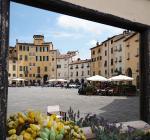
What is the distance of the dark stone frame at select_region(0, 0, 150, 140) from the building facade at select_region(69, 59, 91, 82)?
311 ft

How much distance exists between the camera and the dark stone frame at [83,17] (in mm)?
3213

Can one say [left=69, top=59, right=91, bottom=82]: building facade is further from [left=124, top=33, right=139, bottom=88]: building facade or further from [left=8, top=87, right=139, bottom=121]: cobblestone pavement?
[left=8, top=87, right=139, bottom=121]: cobblestone pavement

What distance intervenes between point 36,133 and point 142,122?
2.38m

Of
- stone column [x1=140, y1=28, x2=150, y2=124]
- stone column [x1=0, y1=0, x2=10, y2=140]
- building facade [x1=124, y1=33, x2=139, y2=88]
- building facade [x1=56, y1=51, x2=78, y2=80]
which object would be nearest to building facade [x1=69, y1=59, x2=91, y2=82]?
building facade [x1=56, y1=51, x2=78, y2=80]

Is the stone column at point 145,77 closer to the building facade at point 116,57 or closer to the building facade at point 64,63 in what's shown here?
the building facade at point 116,57

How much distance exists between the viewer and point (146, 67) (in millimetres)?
4996

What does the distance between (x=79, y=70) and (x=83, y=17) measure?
101268mm

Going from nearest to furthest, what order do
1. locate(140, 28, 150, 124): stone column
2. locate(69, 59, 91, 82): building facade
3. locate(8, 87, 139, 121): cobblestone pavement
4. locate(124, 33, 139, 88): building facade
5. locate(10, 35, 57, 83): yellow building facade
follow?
1. locate(140, 28, 150, 124): stone column
2. locate(8, 87, 139, 121): cobblestone pavement
3. locate(124, 33, 139, 88): building facade
4. locate(69, 59, 91, 82): building facade
5. locate(10, 35, 57, 83): yellow building facade

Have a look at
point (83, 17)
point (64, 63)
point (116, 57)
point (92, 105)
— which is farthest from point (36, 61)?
point (83, 17)

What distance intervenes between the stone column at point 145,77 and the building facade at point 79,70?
94.6 meters

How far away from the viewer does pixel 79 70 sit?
106 meters

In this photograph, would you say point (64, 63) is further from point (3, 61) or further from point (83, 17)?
point (3, 61)

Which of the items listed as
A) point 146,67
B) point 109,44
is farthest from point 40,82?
Result: point 146,67

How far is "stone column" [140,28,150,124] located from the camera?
196 inches
